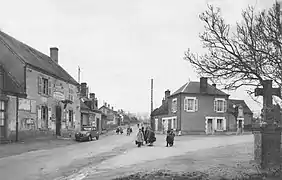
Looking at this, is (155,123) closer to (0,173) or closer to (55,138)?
(55,138)

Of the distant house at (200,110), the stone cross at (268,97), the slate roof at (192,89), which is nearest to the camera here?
the stone cross at (268,97)

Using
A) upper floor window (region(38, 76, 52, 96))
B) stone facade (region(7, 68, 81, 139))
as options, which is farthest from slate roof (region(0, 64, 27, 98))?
upper floor window (region(38, 76, 52, 96))

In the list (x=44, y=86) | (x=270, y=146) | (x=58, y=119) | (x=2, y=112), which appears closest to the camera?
(x=270, y=146)

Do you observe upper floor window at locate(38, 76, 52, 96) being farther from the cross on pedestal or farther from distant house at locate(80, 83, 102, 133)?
the cross on pedestal

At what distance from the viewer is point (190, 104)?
53.0m

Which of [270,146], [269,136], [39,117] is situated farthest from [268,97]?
[39,117]

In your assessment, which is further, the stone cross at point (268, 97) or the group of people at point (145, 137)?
the group of people at point (145, 137)

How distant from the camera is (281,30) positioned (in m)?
10.3

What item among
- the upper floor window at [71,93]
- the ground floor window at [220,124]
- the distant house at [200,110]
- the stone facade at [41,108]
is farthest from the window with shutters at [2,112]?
the ground floor window at [220,124]

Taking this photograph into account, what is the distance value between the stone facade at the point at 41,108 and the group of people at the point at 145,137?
9.12 meters

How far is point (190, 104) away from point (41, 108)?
24.9 metres

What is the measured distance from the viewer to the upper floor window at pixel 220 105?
54469mm

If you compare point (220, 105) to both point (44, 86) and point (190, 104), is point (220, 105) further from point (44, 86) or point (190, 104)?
point (44, 86)

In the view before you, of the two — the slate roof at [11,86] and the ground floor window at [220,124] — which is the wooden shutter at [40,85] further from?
the ground floor window at [220,124]
